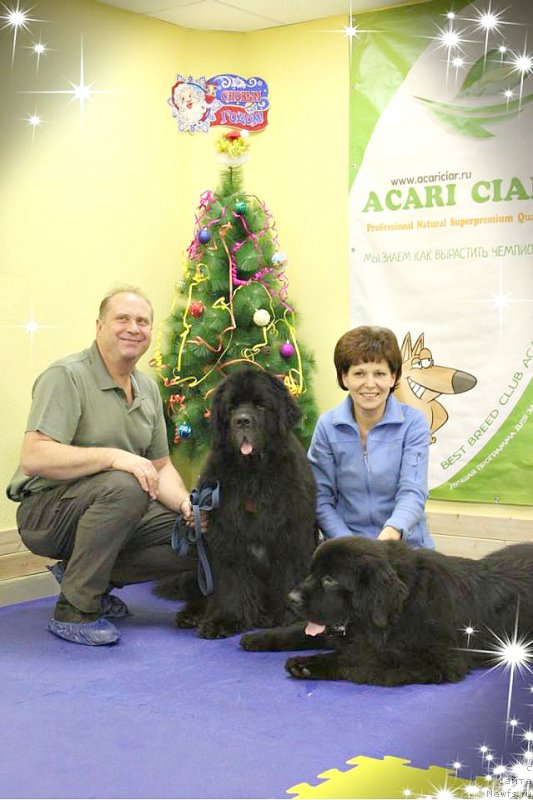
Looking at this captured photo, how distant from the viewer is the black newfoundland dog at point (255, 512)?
374 centimetres

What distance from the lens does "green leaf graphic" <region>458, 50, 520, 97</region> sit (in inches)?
184

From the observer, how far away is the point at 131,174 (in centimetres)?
530

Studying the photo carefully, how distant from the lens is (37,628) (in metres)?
3.95

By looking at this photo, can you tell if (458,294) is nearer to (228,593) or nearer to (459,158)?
(459,158)

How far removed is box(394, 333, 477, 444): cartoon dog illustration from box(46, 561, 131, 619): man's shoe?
181 cm

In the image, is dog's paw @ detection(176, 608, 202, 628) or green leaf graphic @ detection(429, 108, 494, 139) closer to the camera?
dog's paw @ detection(176, 608, 202, 628)

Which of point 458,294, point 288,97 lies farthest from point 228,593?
point 288,97

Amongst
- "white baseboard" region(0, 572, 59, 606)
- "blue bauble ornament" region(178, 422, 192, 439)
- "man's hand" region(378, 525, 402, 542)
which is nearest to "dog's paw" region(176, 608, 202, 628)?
"man's hand" region(378, 525, 402, 542)

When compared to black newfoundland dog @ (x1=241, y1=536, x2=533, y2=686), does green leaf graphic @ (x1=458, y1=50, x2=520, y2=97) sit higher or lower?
higher

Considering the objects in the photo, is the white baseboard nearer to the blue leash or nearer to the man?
the man

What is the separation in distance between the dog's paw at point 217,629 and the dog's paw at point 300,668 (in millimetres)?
571

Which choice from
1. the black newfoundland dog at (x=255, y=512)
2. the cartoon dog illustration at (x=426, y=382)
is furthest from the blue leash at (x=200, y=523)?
the cartoon dog illustration at (x=426, y=382)

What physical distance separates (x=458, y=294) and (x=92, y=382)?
1961mm

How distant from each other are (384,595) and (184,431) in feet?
7.62
